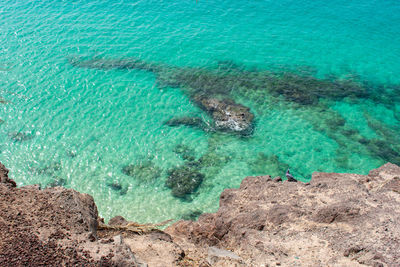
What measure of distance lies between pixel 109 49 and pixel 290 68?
16.0 m

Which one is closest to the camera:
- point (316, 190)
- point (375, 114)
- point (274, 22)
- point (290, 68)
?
point (316, 190)

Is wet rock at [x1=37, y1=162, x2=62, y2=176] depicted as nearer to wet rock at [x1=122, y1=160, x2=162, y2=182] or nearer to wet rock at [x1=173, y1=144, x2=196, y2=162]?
wet rock at [x1=122, y1=160, x2=162, y2=182]

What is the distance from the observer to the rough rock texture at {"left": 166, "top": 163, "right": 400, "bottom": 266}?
901cm

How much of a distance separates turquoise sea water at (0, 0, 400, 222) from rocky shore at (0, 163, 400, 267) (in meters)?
5.37

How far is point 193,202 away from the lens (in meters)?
16.8

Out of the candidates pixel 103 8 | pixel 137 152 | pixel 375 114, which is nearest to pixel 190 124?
pixel 137 152

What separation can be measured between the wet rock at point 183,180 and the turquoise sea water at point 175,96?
1.08 ft

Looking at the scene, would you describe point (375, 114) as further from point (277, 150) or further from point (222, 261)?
point (222, 261)

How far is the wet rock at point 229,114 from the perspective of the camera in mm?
21391

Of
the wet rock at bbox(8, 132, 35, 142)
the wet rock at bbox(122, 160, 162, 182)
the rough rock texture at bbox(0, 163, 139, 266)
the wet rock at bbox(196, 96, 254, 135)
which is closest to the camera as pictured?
the rough rock texture at bbox(0, 163, 139, 266)

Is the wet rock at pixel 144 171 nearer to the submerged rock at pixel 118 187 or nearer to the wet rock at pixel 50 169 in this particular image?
the submerged rock at pixel 118 187

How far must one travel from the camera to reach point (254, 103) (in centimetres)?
2370

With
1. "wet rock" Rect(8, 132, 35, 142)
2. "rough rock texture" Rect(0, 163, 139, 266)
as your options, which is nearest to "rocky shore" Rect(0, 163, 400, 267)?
"rough rock texture" Rect(0, 163, 139, 266)

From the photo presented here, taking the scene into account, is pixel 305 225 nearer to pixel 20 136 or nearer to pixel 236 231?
pixel 236 231
